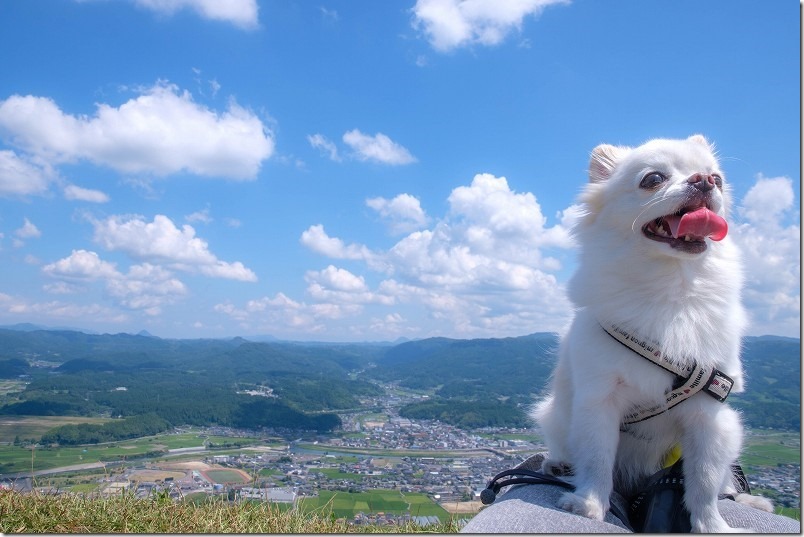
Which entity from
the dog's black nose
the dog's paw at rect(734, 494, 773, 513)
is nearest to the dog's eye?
the dog's black nose

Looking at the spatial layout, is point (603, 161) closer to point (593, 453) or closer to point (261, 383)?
point (593, 453)

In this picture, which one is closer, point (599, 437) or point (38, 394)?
point (599, 437)

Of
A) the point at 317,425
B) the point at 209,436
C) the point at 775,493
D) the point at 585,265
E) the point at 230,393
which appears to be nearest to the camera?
the point at 585,265

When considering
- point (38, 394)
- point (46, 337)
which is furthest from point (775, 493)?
point (46, 337)

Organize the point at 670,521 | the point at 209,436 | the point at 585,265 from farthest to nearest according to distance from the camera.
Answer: the point at 209,436 < the point at 585,265 < the point at 670,521

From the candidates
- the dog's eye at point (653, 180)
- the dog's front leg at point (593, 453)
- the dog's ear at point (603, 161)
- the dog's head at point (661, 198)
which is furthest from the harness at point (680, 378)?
the dog's ear at point (603, 161)

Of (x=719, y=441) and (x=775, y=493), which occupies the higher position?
(x=719, y=441)

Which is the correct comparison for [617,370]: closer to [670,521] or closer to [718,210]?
[670,521]
